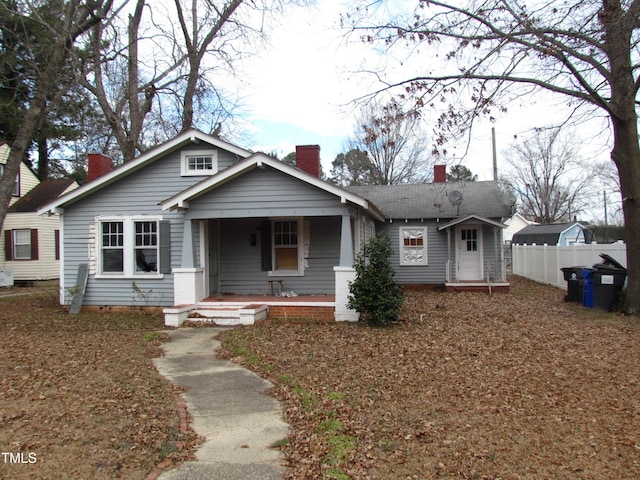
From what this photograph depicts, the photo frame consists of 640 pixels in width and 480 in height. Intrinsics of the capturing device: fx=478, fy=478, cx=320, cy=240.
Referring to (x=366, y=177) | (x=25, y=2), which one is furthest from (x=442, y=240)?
(x=366, y=177)

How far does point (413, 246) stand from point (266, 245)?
774 cm

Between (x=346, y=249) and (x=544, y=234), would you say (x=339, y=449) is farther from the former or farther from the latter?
(x=544, y=234)

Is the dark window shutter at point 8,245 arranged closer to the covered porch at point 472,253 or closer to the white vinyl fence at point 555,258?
the covered porch at point 472,253

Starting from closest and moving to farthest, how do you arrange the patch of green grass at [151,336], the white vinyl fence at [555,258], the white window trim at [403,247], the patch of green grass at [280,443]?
the patch of green grass at [280,443], the patch of green grass at [151,336], the white vinyl fence at [555,258], the white window trim at [403,247]

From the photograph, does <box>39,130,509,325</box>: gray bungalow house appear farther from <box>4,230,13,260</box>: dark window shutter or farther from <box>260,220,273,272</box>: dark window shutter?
<box>4,230,13,260</box>: dark window shutter

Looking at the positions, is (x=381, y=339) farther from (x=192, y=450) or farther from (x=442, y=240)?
(x=442, y=240)

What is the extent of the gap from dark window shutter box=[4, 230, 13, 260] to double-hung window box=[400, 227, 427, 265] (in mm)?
17498

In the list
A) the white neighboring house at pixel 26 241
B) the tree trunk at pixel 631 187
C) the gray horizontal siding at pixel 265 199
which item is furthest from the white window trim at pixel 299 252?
the white neighboring house at pixel 26 241

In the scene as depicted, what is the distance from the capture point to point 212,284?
43.1 ft

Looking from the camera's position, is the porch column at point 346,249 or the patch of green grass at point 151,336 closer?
the patch of green grass at point 151,336

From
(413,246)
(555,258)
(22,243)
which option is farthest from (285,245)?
(22,243)

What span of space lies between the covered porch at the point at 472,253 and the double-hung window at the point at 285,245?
274 inches

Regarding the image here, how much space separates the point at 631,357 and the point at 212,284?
9.68 metres

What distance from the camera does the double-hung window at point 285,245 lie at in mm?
12984
